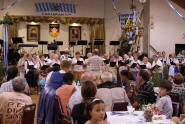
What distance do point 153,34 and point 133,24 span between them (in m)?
2.71

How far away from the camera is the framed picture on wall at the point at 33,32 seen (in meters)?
18.0

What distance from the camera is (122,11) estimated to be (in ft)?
59.7

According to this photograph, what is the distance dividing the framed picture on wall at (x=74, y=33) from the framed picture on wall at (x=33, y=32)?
2.14 m

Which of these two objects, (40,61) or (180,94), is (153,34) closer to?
(40,61)

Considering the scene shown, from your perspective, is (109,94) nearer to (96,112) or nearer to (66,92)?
(66,92)

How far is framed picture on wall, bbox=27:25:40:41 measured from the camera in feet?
59.1

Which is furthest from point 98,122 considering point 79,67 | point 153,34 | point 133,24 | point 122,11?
point 122,11

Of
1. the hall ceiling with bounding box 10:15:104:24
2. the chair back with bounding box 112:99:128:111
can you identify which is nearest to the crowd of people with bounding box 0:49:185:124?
the chair back with bounding box 112:99:128:111

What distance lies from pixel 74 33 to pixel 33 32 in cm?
271

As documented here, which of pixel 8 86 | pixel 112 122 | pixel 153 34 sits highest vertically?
pixel 153 34

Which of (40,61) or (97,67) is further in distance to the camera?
(40,61)

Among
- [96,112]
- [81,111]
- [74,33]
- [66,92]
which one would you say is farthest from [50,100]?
[74,33]

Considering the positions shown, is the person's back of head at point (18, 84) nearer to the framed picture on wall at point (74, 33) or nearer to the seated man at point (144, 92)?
the seated man at point (144, 92)

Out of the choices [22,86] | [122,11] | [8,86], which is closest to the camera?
[22,86]
